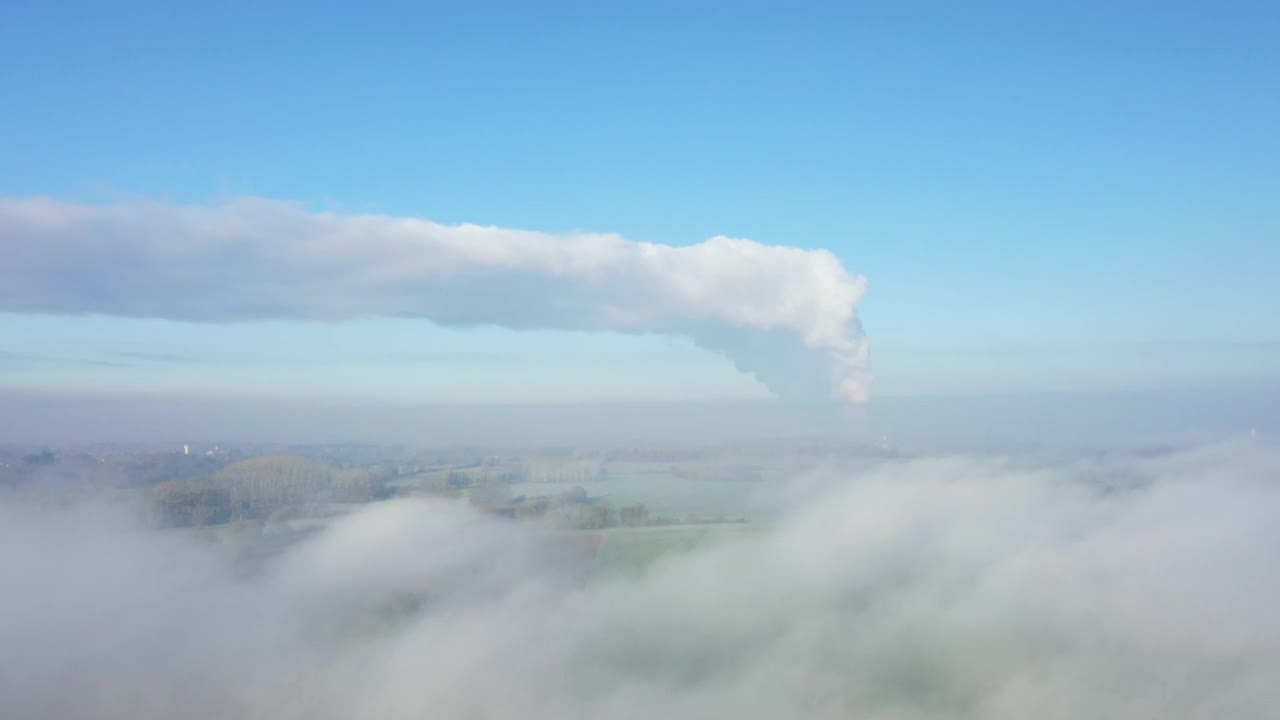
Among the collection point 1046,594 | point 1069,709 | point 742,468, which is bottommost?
point 1069,709

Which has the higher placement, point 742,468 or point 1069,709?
point 742,468

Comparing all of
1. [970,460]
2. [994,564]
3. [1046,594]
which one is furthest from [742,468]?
[1046,594]

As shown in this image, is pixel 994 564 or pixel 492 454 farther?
pixel 492 454

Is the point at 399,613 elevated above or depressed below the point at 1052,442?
below

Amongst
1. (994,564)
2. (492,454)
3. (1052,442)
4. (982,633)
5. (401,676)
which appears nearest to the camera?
(401,676)

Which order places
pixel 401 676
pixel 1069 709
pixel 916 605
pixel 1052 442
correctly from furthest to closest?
pixel 1052 442 < pixel 916 605 < pixel 401 676 < pixel 1069 709

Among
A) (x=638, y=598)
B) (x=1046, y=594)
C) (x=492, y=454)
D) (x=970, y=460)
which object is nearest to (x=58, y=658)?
(x=638, y=598)

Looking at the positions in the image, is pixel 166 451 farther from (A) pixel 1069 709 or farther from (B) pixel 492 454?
(A) pixel 1069 709

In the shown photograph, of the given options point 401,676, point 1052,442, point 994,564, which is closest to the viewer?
point 401,676

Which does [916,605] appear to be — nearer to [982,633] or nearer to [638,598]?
[982,633]
